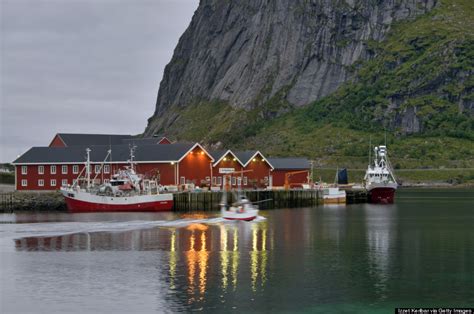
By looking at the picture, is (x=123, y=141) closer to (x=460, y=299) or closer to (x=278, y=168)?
(x=278, y=168)

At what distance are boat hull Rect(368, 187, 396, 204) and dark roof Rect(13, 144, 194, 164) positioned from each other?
33.7 m

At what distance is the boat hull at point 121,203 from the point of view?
107m

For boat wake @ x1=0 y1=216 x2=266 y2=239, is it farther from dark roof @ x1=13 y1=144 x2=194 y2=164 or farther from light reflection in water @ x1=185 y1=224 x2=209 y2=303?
dark roof @ x1=13 y1=144 x2=194 y2=164

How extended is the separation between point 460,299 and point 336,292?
706 centimetres

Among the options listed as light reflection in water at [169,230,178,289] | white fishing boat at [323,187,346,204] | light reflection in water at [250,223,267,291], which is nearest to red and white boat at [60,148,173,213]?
light reflection in water at [250,223,267,291]

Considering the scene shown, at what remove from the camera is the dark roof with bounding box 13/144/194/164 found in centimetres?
12241

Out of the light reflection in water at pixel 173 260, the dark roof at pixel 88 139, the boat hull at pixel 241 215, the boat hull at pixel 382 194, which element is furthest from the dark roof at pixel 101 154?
the light reflection in water at pixel 173 260

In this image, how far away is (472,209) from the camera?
116 meters

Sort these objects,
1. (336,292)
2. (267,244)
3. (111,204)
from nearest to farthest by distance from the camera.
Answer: (336,292) < (267,244) < (111,204)

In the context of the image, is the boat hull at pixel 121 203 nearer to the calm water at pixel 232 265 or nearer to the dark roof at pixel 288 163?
the calm water at pixel 232 265

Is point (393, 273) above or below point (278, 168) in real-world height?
below

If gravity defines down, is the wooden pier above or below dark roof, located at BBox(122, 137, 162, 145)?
below

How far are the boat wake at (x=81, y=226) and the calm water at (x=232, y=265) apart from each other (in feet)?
0.42

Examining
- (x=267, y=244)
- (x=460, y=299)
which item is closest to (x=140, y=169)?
(x=267, y=244)
